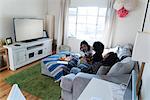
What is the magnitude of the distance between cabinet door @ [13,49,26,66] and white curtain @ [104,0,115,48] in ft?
7.97

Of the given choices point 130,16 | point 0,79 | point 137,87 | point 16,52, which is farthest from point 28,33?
point 137,87

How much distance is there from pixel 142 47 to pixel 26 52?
3.31m

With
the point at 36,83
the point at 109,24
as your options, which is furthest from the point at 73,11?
the point at 36,83

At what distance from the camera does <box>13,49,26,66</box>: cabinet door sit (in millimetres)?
3418

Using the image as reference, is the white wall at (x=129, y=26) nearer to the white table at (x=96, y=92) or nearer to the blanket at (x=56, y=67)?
the blanket at (x=56, y=67)

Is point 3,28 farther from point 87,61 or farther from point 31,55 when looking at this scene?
point 87,61

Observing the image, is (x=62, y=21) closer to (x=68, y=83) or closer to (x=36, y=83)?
(x=36, y=83)

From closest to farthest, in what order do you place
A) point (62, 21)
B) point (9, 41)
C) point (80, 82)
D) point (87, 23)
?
point (80, 82)
point (9, 41)
point (87, 23)
point (62, 21)

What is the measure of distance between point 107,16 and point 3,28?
296 cm

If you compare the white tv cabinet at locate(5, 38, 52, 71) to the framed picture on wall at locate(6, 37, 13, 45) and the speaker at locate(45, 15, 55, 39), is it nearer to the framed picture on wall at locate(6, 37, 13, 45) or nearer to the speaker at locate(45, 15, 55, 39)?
the framed picture on wall at locate(6, 37, 13, 45)

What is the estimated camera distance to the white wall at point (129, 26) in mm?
3527

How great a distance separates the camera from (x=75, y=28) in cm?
471

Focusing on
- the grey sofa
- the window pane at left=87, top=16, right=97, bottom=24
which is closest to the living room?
the window pane at left=87, top=16, right=97, bottom=24

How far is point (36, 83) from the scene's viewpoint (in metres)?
2.83
